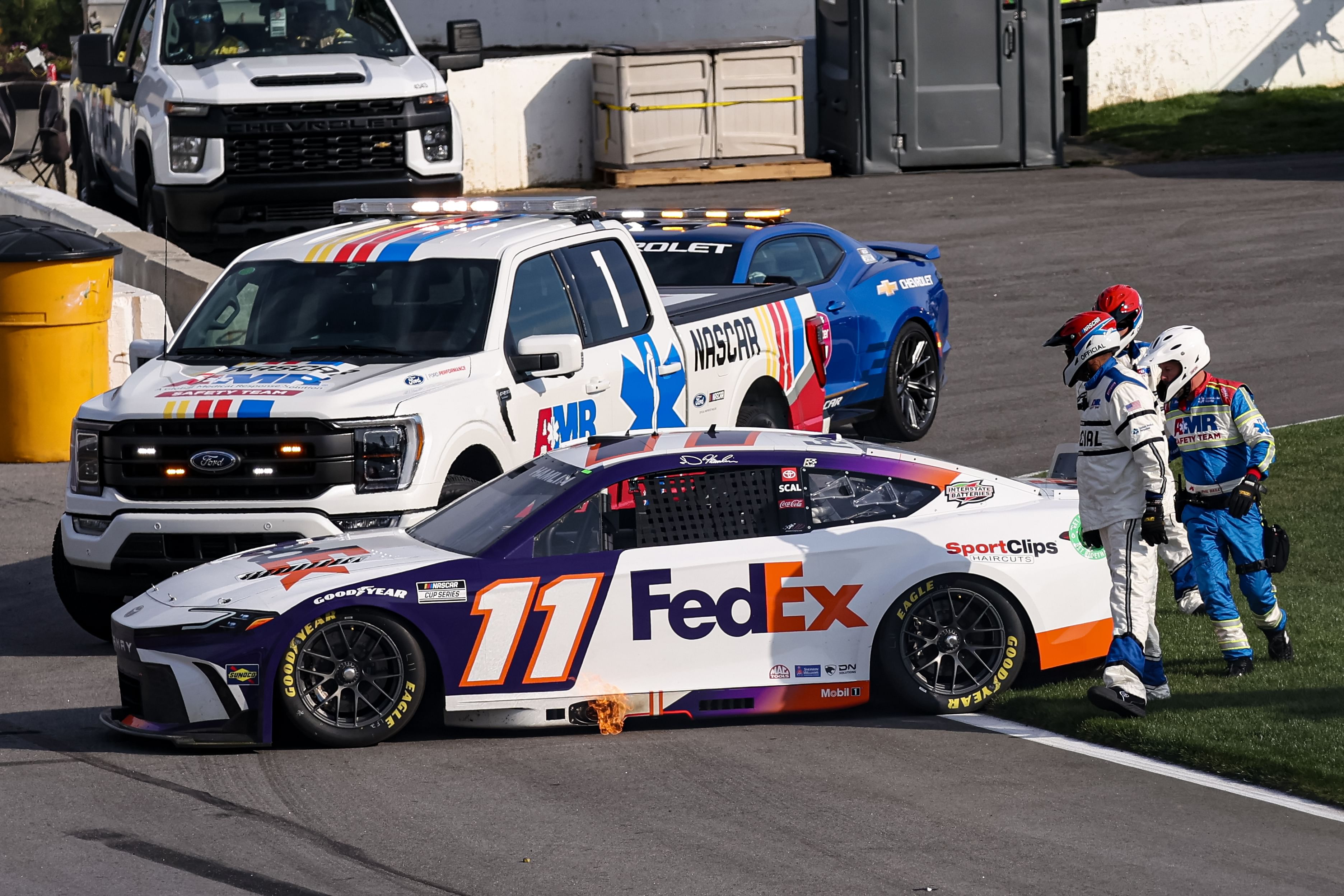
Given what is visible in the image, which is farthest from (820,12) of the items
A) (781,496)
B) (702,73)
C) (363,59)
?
(781,496)

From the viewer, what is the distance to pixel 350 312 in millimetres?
10727

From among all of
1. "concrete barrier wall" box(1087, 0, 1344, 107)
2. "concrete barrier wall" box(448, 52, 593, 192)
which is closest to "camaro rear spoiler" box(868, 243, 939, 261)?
"concrete barrier wall" box(448, 52, 593, 192)

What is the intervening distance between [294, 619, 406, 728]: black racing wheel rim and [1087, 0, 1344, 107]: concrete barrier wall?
25986 mm

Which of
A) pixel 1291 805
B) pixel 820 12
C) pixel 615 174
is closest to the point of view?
pixel 1291 805

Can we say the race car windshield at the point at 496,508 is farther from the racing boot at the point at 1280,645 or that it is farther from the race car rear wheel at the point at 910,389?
the race car rear wheel at the point at 910,389

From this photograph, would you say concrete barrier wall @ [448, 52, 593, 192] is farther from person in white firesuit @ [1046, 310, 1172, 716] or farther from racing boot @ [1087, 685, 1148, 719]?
racing boot @ [1087, 685, 1148, 719]

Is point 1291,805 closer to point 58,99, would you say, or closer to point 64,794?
A: point 64,794

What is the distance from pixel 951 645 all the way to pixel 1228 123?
2448 cm

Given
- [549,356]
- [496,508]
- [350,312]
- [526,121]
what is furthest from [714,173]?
[496,508]

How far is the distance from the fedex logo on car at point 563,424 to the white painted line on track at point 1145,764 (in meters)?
2.95

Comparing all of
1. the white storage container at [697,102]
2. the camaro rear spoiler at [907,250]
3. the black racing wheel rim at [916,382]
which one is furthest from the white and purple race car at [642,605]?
the white storage container at [697,102]

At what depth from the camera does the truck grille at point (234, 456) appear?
9609mm

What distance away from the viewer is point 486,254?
10797mm

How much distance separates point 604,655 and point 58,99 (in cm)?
1910
